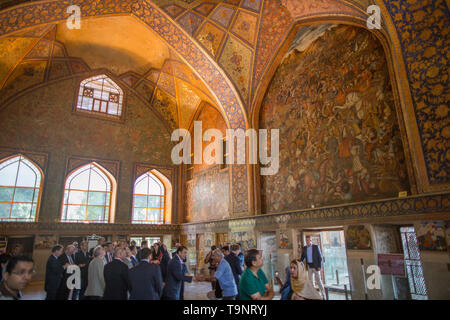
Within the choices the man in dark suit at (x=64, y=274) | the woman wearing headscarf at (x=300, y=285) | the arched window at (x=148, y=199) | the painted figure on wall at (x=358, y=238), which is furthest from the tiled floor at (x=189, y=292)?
the arched window at (x=148, y=199)

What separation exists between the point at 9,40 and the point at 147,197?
8634 millimetres

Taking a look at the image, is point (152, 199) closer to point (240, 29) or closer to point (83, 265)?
point (240, 29)

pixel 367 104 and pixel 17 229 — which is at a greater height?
pixel 367 104

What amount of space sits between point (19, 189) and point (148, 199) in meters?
5.54

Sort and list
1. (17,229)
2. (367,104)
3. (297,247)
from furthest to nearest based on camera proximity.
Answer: (17,229) < (297,247) < (367,104)

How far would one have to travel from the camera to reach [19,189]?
481 inches

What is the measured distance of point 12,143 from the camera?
1223cm

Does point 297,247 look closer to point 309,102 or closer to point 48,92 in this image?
point 309,102

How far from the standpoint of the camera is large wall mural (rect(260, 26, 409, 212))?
6645mm

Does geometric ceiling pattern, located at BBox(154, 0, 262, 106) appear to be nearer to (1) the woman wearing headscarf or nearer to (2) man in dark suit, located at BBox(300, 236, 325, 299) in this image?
(2) man in dark suit, located at BBox(300, 236, 325, 299)

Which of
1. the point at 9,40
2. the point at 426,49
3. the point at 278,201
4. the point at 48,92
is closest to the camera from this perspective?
the point at 426,49

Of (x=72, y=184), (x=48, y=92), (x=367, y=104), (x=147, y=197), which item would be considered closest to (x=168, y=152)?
(x=147, y=197)

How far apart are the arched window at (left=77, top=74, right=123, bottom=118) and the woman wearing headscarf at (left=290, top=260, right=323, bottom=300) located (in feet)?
44.8

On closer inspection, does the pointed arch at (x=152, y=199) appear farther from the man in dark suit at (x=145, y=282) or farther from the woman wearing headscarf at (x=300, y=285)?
the woman wearing headscarf at (x=300, y=285)
